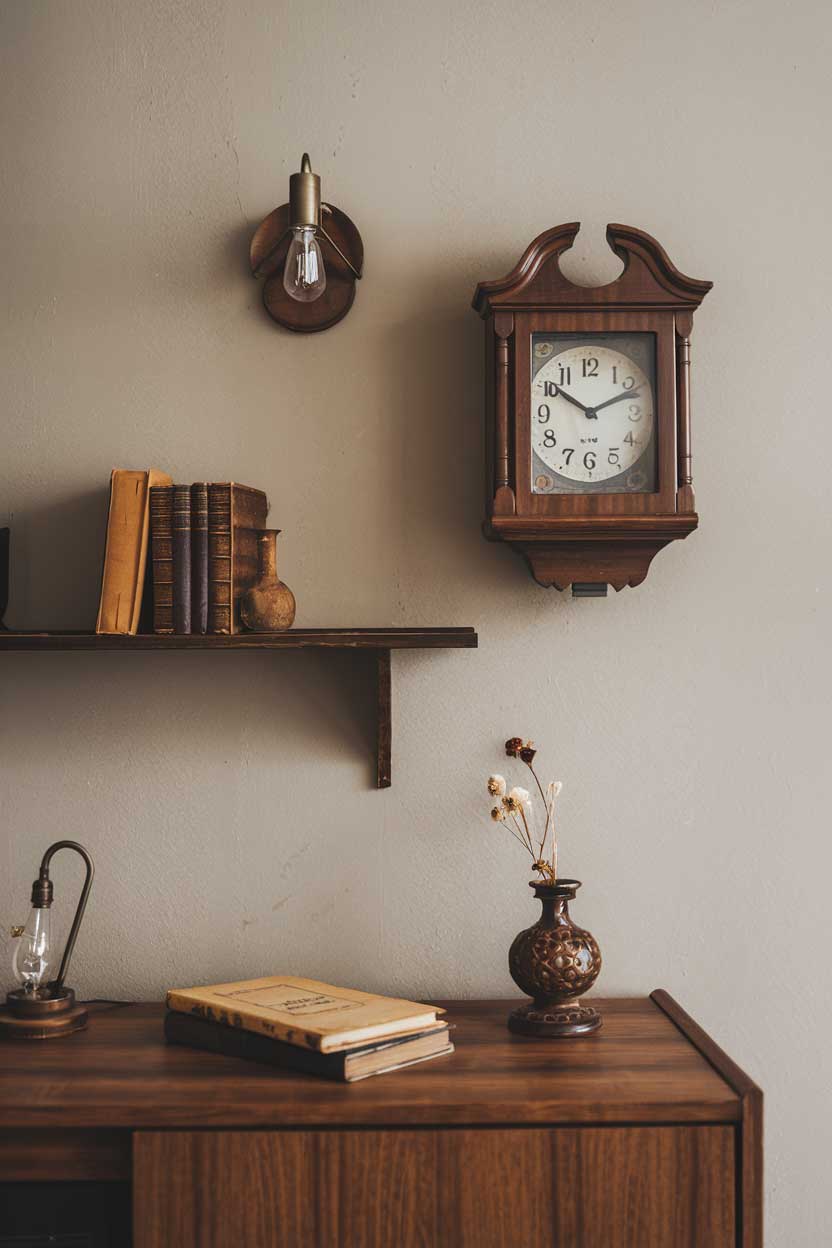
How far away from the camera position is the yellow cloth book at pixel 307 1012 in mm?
1416

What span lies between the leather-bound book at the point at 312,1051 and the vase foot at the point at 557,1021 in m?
0.13

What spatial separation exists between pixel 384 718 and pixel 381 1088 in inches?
22.9

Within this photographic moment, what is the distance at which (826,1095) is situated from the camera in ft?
5.94

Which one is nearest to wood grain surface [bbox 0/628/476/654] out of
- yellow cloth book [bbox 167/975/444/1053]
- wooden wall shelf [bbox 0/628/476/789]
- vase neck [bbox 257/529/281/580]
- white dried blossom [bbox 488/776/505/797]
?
wooden wall shelf [bbox 0/628/476/789]

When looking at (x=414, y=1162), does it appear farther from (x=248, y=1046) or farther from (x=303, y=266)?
(x=303, y=266)

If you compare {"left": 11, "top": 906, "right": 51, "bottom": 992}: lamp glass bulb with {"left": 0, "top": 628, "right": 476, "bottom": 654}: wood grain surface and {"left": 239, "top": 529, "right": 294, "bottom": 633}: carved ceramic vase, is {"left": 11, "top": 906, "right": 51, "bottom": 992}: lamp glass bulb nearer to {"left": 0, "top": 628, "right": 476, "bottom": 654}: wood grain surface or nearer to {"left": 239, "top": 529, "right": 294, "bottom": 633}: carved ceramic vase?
{"left": 0, "top": 628, "right": 476, "bottom": 654}: wood grain surface

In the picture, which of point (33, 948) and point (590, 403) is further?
point (590, 403)

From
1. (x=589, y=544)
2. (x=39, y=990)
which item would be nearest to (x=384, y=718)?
(x=589, y=544)

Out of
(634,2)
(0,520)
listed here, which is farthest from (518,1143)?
(634,2)

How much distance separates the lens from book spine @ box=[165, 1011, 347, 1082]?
1.40 m

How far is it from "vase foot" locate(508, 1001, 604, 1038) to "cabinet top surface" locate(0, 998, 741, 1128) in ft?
0.06

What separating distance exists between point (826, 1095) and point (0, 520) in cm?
163

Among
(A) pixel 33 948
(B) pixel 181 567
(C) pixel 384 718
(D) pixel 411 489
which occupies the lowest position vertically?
Result: (A) pixel 33 948

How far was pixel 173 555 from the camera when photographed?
1649 mm
